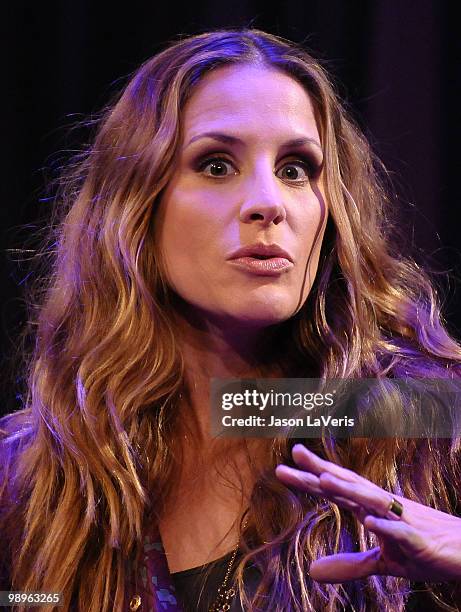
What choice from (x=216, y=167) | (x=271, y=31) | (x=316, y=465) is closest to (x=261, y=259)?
(x=216, y=167)

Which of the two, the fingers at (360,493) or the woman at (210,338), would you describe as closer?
the fingers at (360,493)

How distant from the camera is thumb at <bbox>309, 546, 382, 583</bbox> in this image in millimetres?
755

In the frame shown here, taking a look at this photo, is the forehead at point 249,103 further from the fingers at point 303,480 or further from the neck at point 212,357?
the fingers at point 303,480

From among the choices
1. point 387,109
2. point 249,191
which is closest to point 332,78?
point 387,109

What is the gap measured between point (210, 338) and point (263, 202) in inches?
9.1

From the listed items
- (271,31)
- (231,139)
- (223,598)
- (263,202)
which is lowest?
(223,598)

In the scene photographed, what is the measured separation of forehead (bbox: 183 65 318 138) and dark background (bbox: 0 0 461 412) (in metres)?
0.22

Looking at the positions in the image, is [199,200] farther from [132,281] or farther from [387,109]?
[387,109]

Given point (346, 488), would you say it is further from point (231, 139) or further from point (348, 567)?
point (231, 139)

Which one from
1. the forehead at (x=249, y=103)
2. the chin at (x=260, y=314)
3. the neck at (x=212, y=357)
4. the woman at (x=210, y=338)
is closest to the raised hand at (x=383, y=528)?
the woman at (x=210, y=338)

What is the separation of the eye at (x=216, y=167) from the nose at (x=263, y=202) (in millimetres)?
54

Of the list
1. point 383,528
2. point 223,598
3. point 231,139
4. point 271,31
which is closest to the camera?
point 383,528

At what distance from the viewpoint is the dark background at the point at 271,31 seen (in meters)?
1.34

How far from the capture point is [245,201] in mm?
1021
